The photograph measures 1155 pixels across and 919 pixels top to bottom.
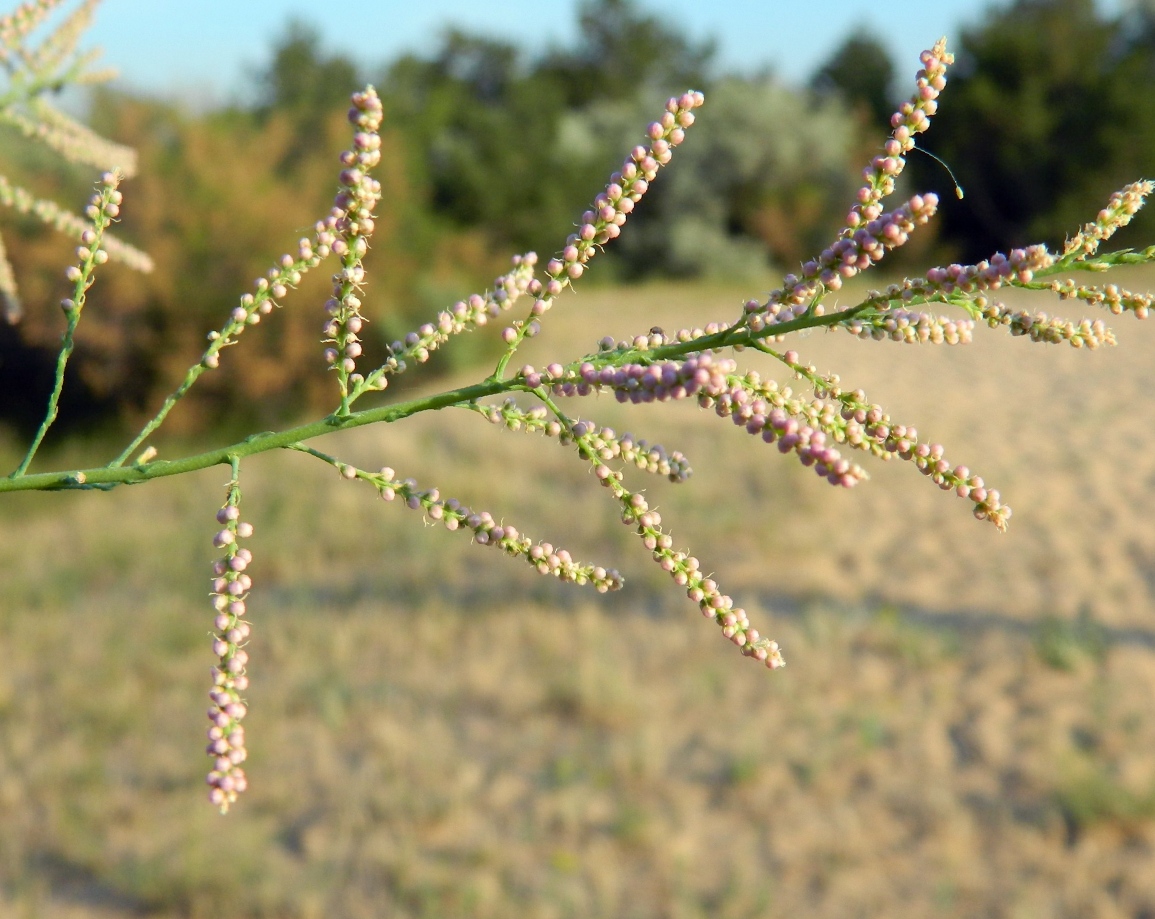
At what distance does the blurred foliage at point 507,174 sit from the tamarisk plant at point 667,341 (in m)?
15.5

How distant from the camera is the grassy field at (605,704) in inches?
261

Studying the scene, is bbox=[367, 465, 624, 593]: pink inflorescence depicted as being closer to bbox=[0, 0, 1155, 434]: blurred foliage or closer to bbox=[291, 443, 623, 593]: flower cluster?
bbox=[291, 443, 623, 593]: flower cluster

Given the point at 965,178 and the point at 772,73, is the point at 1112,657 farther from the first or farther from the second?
the point at 772,73

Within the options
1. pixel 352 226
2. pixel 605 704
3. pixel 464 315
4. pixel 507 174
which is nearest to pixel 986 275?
pixel 464 315

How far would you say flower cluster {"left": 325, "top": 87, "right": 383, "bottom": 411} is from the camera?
1.08 meters

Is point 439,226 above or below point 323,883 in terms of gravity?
above

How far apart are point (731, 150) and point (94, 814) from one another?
22.0m

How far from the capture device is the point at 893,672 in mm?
8594

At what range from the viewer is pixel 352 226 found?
3.82 ft

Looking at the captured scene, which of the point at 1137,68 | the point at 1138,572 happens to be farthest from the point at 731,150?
the point at 1138,572

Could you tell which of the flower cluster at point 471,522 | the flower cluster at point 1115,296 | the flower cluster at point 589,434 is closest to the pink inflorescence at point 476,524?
the flower cluster at point 471,522

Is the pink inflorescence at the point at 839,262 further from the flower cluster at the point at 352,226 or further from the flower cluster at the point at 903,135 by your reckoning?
the flower cluster at the point at 352,226

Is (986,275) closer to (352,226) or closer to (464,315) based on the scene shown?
(464,315)

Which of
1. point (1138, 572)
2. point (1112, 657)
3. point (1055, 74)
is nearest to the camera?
point (1112, 657)
